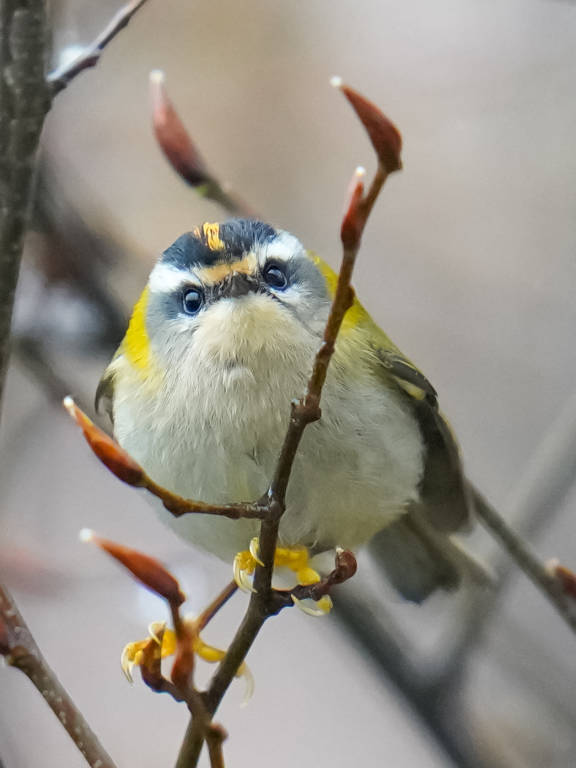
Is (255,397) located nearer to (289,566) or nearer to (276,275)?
(276,275)

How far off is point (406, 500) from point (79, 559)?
136 cm

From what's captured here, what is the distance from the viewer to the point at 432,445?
190 cm

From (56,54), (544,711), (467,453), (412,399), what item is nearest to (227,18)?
(467,453)

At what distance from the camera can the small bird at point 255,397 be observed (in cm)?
145

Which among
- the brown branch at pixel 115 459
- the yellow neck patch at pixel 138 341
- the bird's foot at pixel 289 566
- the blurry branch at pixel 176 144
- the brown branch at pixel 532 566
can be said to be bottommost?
the bird's foot at pixel 289 566

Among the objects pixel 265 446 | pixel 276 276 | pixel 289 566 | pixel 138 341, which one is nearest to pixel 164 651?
pixel 289 566

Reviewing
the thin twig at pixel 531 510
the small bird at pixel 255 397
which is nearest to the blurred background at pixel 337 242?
the thin twig at pixel 531 510

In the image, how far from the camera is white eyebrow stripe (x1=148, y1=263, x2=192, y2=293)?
5.01 ft

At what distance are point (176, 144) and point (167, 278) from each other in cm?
21

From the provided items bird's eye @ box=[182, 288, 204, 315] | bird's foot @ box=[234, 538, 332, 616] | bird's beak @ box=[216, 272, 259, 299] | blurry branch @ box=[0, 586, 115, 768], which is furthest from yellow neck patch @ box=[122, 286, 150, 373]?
blurry branch @ box=[0, 586, 115, 768]

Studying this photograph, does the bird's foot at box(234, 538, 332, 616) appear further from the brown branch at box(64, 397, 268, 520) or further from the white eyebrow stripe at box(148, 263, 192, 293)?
the brown branch at box(64, 397, 268, 520)

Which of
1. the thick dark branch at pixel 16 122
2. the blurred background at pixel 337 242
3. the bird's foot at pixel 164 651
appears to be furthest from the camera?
Answer: the blurred background at pixel 337 242

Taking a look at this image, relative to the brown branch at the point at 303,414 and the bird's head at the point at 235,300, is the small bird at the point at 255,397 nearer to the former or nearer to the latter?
the bird's head at the point at 235,300

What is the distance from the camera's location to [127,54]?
138 inches
